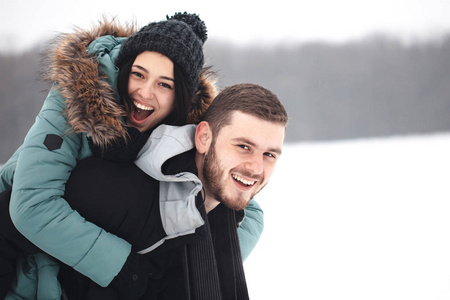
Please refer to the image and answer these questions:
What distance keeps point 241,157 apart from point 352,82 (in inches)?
496

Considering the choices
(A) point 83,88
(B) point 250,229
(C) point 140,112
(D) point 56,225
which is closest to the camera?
(D) point 56,225

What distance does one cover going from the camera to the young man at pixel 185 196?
48.4 inches

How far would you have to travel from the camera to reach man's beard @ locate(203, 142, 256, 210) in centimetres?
145

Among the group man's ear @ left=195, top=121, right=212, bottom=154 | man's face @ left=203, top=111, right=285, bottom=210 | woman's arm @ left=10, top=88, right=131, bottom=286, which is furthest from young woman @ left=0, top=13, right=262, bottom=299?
man's face @ left=203, top=111, right=285, bottom=210

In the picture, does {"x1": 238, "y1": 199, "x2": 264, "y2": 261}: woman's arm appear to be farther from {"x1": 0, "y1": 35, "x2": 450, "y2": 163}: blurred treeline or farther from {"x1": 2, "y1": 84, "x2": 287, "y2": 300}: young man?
{"x1": 0, "y1": 35, "x2": 450, "y2": 163}: blurred treeline

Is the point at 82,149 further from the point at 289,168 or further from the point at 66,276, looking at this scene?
the point at 289,168

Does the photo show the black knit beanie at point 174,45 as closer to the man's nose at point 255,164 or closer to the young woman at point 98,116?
the young woman at point 98,116

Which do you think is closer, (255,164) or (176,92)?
(255,164)

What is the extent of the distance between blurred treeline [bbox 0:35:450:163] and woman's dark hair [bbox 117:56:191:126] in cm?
888

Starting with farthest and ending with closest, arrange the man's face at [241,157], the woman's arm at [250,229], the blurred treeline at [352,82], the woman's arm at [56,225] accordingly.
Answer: the blurred treeline at [352,82] → the woman's arm at [250,229] → the man's face at [241,157] → the woman's arm at [56,225]

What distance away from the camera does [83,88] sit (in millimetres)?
1373

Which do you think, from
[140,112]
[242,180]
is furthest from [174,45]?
[242,180]

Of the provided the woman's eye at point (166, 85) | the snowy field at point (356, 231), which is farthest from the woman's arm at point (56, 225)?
the snowy field at point (356, 231)

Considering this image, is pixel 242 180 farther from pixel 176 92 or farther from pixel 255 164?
pixel 176 92
